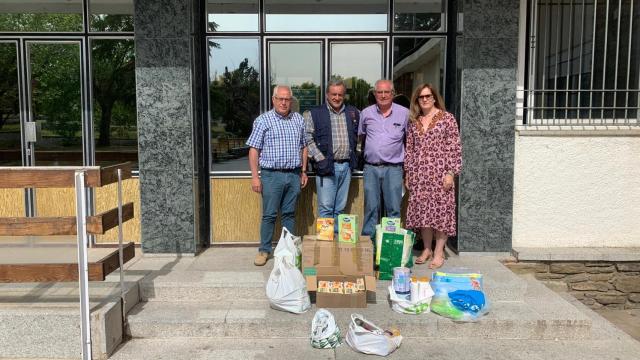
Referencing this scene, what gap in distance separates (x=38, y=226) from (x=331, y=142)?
251cm

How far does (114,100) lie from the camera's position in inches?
225

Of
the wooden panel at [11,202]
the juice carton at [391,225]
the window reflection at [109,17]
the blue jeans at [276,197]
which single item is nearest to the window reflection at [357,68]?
the blue jeans at [276,197]

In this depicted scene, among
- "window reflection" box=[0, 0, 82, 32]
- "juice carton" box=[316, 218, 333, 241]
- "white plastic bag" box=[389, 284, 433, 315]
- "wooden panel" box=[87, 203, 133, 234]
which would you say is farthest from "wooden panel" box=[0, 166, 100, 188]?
"window reflection" box=[0, 0, 82, 32]

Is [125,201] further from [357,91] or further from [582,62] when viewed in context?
[582,62]

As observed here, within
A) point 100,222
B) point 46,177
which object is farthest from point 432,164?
point 46,177

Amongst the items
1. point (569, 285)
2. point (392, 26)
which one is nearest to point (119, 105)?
point (392, 26)

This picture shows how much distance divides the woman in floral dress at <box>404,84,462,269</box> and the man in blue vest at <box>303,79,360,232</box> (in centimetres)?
54

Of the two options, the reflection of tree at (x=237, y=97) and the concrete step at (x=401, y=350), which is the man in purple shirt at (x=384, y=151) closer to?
the reflection of tree at (x=237, y=97)

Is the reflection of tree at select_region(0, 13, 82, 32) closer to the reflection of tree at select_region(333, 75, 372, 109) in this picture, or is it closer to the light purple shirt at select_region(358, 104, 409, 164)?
the reflection of tree at select_region(333, 75, 372, 109)

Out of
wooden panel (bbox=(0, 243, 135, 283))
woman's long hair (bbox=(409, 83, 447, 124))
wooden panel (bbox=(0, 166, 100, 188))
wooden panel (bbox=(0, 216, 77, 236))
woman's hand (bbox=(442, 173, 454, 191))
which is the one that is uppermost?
woman's long hair (bbox=(409, 83, 447, 124))

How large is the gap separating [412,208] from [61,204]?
3747 millimetres

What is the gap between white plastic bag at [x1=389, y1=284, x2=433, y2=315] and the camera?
161 inches

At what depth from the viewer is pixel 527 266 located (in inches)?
211

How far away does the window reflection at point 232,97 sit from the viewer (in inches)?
220
